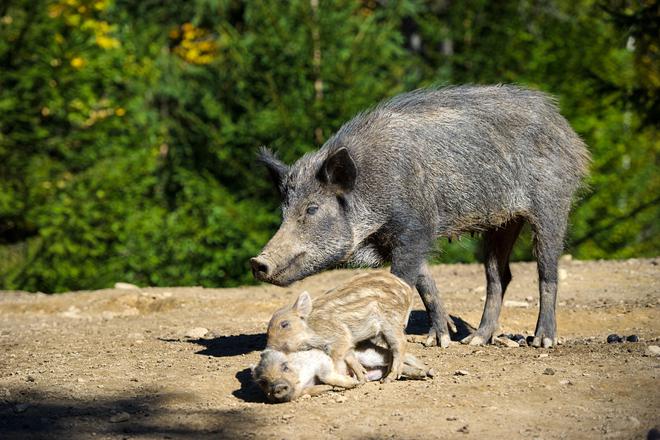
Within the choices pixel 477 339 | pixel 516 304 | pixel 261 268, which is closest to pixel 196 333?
pixel 261 268

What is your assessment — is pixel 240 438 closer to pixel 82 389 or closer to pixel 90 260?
pixel 82 389

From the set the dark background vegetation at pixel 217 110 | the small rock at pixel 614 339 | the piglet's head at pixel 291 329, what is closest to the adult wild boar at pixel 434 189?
the small rock at pixel 614 339

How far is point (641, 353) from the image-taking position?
6973 mm

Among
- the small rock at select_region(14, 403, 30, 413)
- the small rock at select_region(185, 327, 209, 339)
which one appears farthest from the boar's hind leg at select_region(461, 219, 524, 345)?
the small rock at select_region(14, 403, 30, 413)

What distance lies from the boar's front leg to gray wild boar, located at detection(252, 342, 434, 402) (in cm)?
93

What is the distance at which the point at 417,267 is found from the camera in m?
7.44

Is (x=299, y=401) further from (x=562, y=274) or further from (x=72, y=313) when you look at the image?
(x=562, y=274)

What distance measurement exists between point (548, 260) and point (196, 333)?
9.11 ft

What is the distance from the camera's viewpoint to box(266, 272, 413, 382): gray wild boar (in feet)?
20.3

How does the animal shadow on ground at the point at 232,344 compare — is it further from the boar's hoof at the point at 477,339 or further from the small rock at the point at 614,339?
the small rock at the point at 614,339

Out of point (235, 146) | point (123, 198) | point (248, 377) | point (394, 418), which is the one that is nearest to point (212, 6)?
point (235, 146)

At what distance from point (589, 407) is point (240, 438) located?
1903 mm

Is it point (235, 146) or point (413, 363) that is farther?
point (235, 146)

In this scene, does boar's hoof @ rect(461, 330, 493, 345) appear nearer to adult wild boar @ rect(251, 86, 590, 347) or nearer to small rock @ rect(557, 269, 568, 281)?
adult wild boar @ rect(251, 86, 590, 347)
